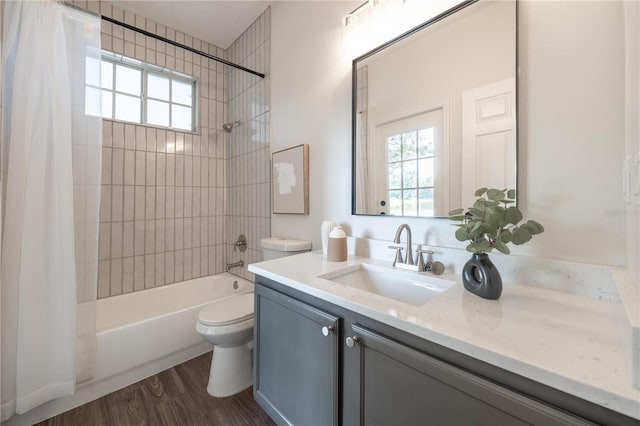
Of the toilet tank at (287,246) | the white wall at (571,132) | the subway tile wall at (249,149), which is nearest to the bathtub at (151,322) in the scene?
the subway tile wall at (249,149)

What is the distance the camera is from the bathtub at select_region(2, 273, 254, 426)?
4.77 ft

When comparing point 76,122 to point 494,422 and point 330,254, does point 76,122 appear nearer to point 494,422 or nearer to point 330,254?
point 330,254

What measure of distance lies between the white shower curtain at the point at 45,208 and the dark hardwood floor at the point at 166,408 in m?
0.21

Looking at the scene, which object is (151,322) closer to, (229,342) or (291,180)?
(229,342)

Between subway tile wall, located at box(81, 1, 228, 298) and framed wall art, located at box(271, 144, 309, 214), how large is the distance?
0.99 metres

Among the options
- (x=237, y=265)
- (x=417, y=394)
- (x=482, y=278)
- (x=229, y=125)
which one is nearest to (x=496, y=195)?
(x=482, y=278)

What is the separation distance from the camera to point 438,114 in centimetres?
112

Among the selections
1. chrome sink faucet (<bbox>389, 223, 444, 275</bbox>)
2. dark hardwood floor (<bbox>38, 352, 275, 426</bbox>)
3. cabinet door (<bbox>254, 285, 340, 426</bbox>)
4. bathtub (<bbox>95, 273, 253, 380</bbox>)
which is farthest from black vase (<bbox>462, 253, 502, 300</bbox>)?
bathtub (<bbox>95, 273, 253, 380</bbox>)

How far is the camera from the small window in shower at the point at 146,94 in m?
2.11

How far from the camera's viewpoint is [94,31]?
146 centimetres

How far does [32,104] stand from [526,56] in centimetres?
219

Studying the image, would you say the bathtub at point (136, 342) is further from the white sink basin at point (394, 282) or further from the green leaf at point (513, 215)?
the green leaf at point (513, 215)

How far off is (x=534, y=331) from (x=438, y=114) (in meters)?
0.90

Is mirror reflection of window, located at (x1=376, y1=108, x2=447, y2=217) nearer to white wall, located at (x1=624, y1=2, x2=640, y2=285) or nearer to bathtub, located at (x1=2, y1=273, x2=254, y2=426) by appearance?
white wall, located at (x1=624, y1=2, x2=640, y2=285)
